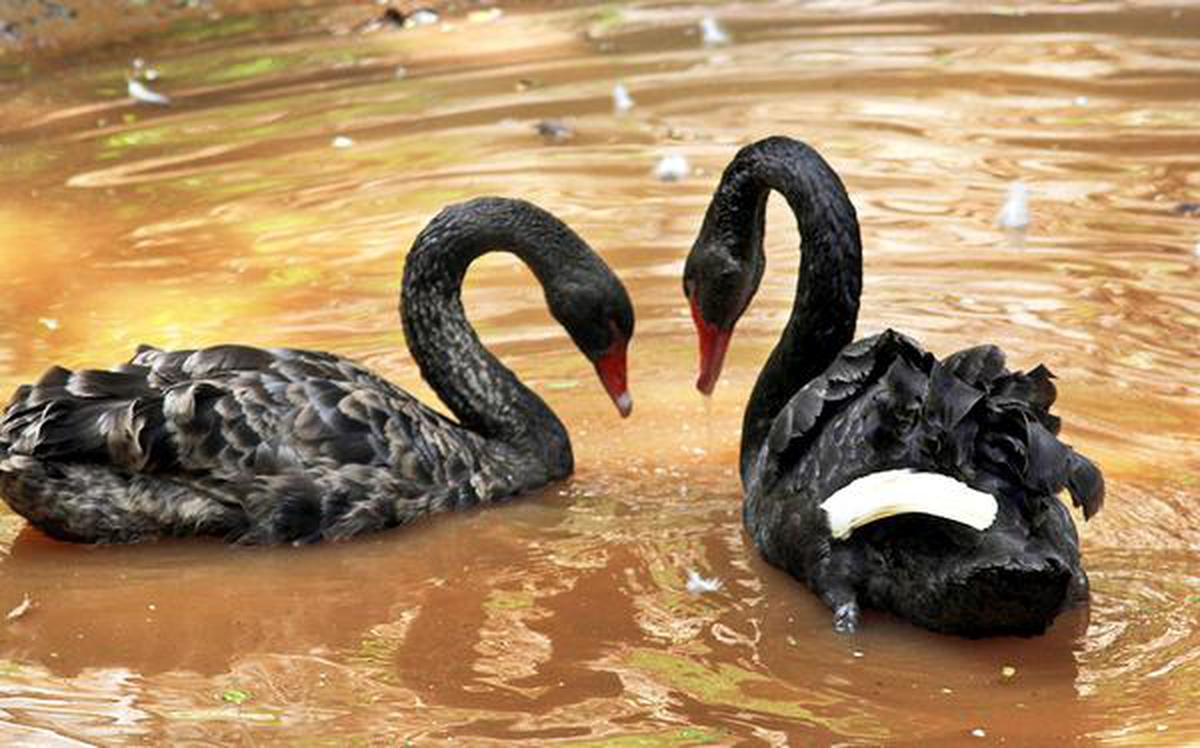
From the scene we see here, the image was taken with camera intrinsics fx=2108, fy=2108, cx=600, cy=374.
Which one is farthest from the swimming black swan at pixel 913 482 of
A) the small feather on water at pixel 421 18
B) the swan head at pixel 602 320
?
the small feather on water at pixel 421 18

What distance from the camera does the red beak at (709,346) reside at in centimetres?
554

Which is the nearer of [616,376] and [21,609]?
[21,609]

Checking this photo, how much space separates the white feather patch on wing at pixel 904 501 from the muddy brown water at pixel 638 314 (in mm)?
290

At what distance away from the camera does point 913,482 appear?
13.8 ft

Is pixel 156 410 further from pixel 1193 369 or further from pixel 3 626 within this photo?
pixel 1193 369

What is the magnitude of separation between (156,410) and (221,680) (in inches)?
35.9

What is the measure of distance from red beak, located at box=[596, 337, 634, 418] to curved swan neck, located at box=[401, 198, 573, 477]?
17cm

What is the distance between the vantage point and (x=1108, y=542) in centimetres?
483

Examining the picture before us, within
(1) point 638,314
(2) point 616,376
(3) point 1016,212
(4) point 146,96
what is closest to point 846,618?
(2) point 616,376

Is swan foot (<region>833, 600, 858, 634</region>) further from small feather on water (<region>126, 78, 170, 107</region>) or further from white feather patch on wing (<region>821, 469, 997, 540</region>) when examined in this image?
small feather on water (<region>126, 78, 170, 107</region>)

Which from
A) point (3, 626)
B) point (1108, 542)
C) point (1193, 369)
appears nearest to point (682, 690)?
point (1108, 542)

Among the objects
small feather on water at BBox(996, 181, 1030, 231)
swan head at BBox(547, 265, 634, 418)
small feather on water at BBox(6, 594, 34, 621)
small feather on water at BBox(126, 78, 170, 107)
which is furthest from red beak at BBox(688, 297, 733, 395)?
small feather on water at BBox(126, 78, 170, 107)

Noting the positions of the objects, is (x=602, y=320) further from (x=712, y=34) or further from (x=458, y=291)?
(x=712, y=34)

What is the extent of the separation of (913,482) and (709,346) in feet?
4.70
